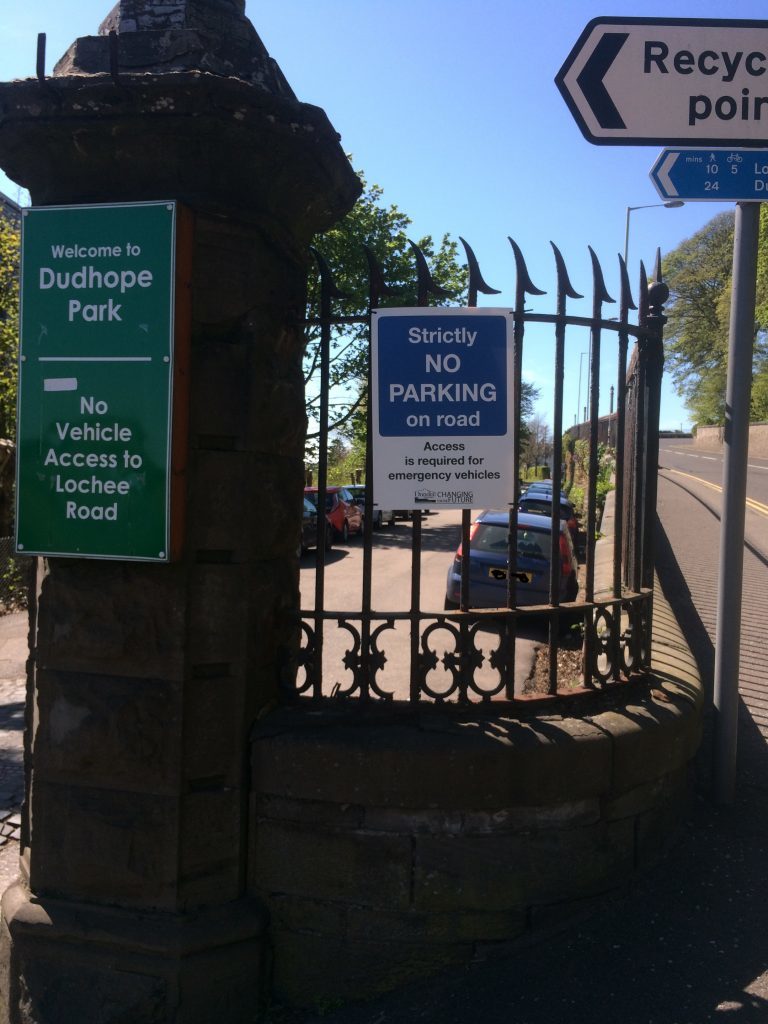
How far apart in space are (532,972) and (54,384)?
2609 mm

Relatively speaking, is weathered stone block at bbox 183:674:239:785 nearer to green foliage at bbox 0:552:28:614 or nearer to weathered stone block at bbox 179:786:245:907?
weathered stone block at bbox 179:786:245:907

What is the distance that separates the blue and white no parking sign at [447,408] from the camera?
10.3 feet

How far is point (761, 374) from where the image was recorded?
59.2 m

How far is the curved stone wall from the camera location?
2906 millimetres

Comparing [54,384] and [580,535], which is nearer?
[54,384]

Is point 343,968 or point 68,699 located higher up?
point 68,699

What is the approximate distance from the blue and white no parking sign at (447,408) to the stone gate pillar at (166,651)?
48 cm

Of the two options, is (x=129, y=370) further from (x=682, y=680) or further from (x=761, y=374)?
(x=761, y=374)

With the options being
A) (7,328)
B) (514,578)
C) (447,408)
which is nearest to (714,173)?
(447,408)

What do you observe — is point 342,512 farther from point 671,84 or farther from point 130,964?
point 130,964

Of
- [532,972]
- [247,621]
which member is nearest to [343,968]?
[532,972]

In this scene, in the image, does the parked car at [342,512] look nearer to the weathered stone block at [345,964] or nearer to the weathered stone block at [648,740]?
the weathered stone block at [648,740]

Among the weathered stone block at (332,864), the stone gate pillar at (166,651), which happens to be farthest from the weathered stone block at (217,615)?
the weathered stone block at (332,864)

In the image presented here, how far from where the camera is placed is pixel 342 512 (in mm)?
20656
